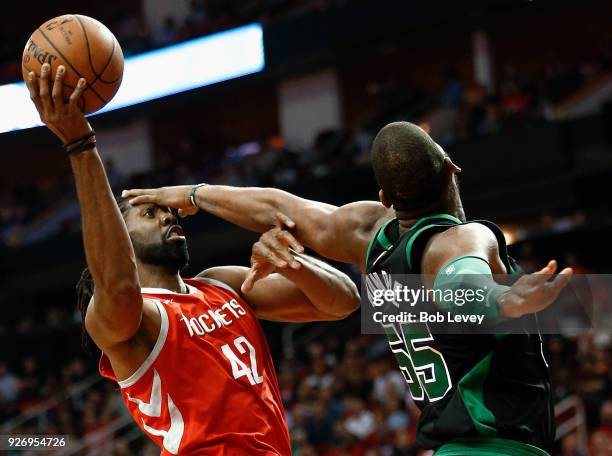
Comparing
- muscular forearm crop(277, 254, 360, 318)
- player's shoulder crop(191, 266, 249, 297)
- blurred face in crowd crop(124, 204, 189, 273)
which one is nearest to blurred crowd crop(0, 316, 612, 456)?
muscular forearm crop(277, 254, 360, 318)

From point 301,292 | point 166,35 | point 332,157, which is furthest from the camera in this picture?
point 166,35

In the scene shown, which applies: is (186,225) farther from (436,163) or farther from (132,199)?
(436,163)

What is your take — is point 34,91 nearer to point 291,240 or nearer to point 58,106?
point 58,106

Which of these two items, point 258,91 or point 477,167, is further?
point 258,91

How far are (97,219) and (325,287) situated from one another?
1.27 m

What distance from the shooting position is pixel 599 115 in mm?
15875

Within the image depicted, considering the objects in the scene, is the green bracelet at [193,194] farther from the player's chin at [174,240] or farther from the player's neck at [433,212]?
the player's neck at [433,212]

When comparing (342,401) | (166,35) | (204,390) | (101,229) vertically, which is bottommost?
(342,401)

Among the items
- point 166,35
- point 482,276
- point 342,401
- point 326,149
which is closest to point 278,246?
point 482,276

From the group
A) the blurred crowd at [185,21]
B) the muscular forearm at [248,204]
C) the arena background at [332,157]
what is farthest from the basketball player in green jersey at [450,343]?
the blurred crowd at [185,21]

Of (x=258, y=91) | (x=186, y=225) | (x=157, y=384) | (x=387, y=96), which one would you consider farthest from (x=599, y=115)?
(x=157, y=384)

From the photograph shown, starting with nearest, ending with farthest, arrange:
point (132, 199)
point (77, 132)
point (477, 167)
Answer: point (77, 132) < point (132, 199) < point (477, 167)

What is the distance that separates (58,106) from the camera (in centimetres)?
381

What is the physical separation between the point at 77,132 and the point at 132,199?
0.95 meters
